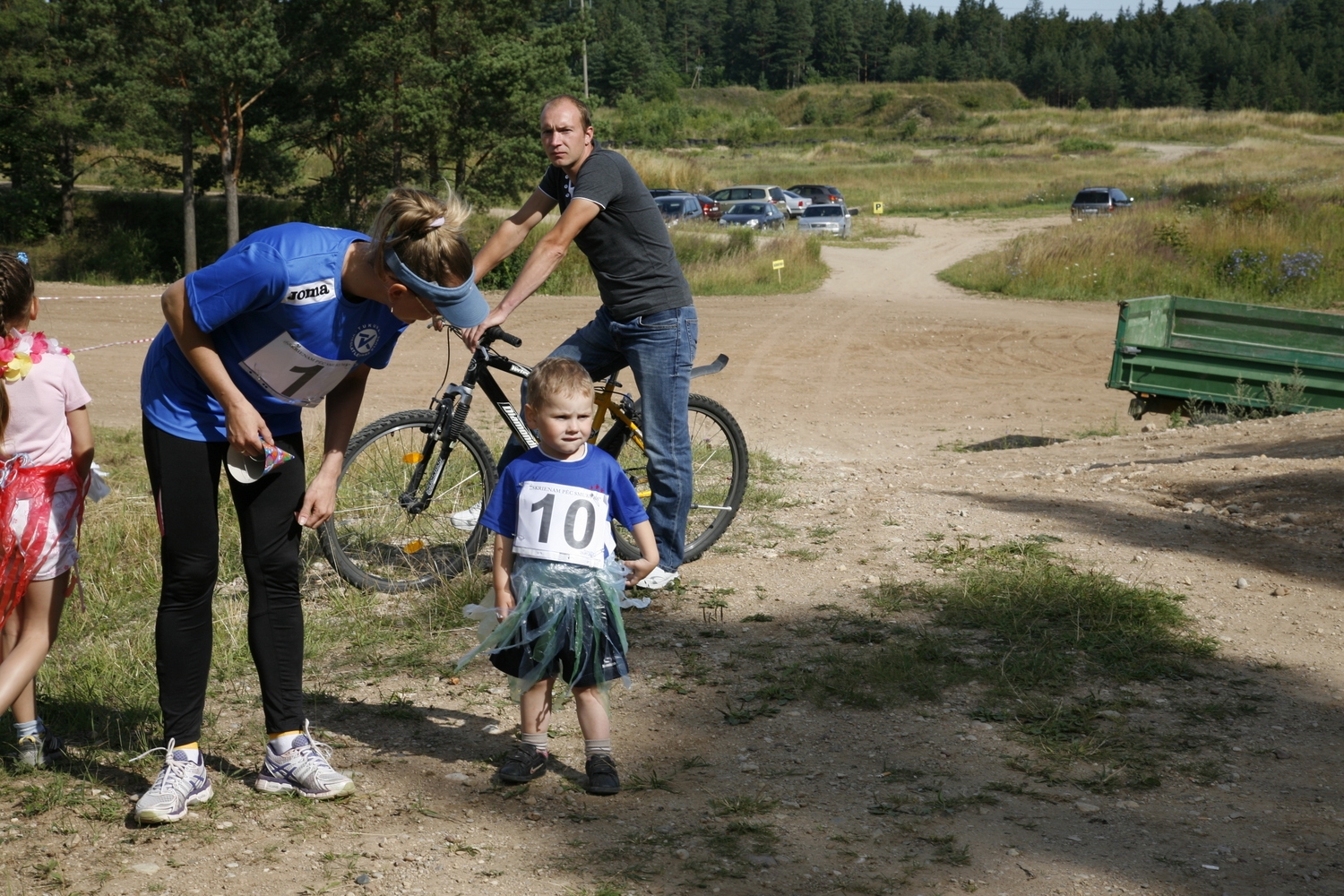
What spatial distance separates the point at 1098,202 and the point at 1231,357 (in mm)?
29149

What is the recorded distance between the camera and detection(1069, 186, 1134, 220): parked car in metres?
37.8

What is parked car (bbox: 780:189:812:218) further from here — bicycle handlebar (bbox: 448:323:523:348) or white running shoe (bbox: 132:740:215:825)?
white running shoe (bbox: 132:740:215:825)

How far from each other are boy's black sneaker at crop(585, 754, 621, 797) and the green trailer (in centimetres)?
912

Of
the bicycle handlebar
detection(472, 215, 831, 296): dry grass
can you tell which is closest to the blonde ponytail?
the bicycle handlebar

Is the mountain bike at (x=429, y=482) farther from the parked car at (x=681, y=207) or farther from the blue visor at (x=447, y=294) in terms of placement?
the parked car at (x=681, y=207)

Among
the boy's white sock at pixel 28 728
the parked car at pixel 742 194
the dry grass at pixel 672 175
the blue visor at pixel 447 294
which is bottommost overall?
the boy's white sock at pixel 28 728

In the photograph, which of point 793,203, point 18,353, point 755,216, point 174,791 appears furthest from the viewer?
point 793,203

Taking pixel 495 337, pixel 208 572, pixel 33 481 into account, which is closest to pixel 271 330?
pixel 208 572

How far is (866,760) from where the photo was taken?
12.4ft

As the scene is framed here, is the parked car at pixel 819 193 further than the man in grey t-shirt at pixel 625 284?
Yes

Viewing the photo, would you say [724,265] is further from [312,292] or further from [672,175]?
[672,175]

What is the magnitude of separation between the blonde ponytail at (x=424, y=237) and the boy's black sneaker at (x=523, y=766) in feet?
4.84

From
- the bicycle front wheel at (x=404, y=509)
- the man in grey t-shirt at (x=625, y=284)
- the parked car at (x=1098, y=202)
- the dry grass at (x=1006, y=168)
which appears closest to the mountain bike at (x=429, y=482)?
the bicycle front wheel at (x=404, y=509)

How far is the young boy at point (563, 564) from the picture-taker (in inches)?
138
